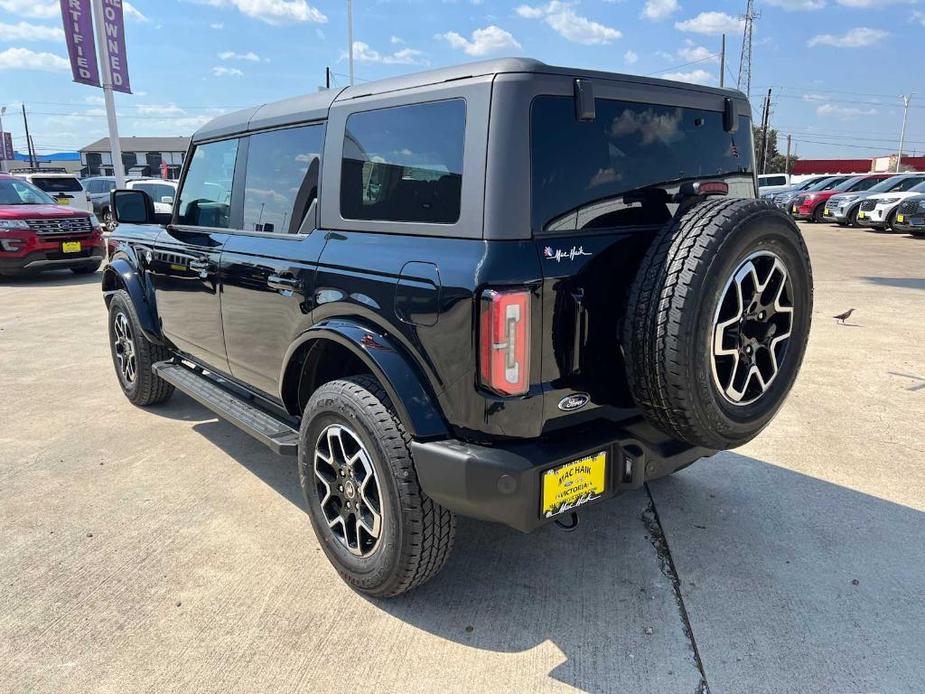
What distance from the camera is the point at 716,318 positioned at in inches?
88.1

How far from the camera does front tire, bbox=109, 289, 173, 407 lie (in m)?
4.71

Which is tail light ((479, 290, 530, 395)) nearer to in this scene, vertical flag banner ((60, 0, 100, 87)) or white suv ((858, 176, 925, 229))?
vertical flag banner ((60, 0, 100, 87))

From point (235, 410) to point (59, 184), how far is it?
57.9 feet

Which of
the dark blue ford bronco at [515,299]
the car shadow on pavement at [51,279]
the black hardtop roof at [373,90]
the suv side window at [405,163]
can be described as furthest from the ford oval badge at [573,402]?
the car shadow on pavement at [51,279]

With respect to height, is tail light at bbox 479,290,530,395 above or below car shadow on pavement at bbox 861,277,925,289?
above

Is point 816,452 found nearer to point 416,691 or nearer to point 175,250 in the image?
point 416,691

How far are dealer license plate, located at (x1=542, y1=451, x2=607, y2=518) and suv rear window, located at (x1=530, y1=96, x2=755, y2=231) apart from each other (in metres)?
0.81

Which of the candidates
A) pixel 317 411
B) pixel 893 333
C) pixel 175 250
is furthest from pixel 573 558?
pixel 893 333

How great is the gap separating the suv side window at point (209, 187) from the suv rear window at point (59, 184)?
1606cm

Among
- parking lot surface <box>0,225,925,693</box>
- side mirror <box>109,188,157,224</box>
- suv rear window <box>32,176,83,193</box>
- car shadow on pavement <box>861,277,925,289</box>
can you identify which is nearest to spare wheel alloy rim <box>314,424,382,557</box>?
parking lot surface <box>0,225,925,693</box>

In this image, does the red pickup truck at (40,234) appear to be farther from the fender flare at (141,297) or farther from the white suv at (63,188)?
the fender flare at (141,297)

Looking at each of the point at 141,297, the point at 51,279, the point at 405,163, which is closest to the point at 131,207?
the point at 141,297

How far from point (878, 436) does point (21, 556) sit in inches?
189

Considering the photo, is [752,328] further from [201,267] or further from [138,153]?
[138,153]
